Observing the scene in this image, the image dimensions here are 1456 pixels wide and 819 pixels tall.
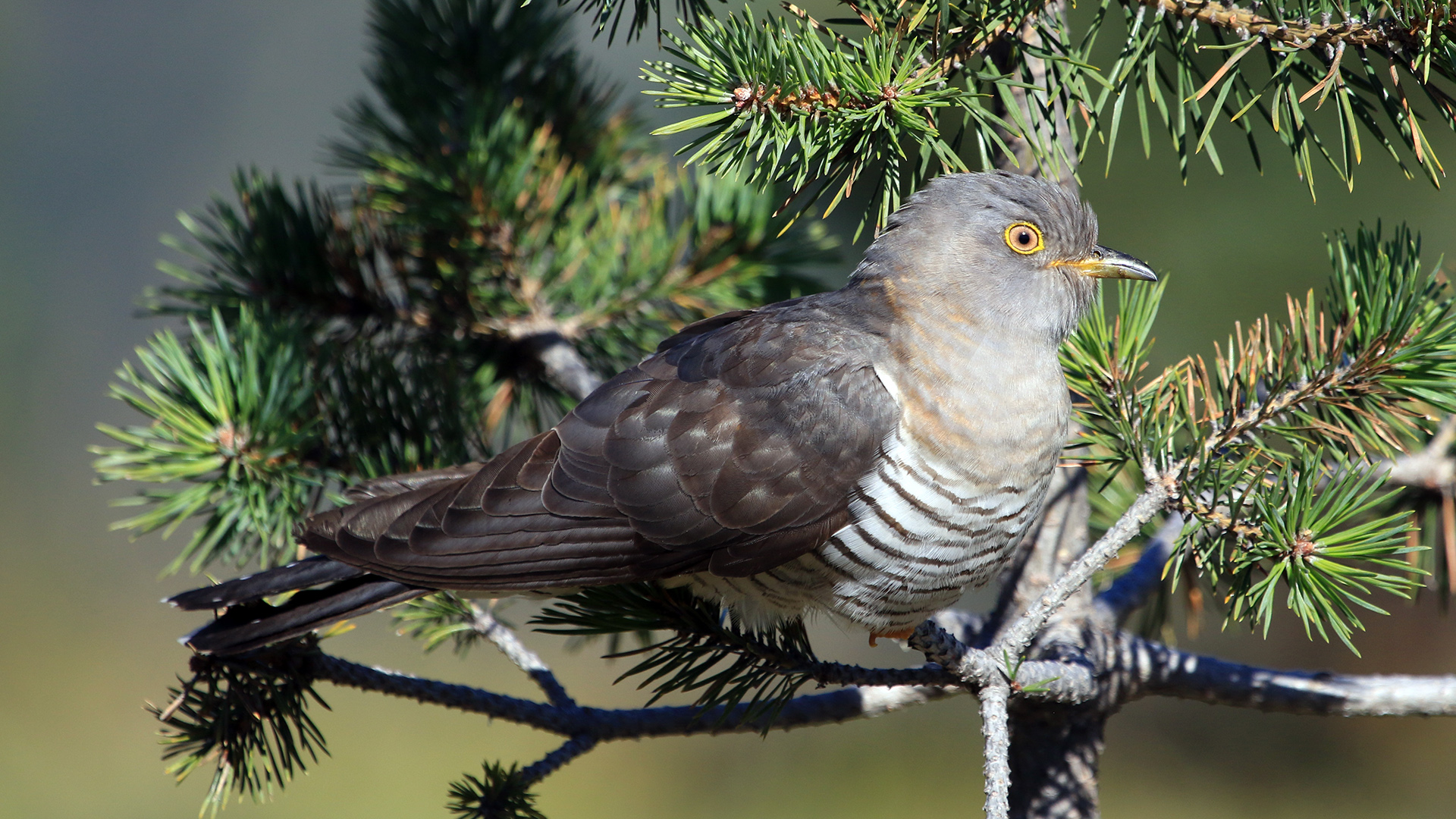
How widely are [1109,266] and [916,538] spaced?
543 mm

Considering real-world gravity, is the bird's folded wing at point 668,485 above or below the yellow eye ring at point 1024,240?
below

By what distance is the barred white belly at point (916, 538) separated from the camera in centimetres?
130

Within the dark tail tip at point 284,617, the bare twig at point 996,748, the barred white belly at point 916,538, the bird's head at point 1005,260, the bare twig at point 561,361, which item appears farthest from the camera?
the bare twig at point 561,361

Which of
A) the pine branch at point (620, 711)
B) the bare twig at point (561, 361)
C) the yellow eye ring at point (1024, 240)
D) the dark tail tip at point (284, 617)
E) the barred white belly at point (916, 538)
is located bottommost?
the pine branch at point (620, 711)

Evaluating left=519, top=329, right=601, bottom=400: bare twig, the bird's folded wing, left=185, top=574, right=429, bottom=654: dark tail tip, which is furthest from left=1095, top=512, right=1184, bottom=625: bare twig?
left=185, top=574, right=429, bottom=654: dark tail tip

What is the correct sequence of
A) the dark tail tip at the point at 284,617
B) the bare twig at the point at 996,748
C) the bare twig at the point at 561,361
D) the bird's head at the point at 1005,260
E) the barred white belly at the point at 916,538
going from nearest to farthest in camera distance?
the bare twig at the point at 996,748 < the dark tail tip at the point at 284,617 < the barred white belly at the point at 916,538 < the bird's head at the point at 1005,260 < the bare twig at the point at 561,361

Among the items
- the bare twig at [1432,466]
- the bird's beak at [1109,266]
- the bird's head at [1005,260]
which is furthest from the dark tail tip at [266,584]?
the bare twig at [1432,466]

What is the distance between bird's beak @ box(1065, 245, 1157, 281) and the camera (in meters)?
1.49

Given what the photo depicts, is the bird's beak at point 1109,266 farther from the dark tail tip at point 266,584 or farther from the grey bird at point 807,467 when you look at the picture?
the dark tail tip at point 266,584

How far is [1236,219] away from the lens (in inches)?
153

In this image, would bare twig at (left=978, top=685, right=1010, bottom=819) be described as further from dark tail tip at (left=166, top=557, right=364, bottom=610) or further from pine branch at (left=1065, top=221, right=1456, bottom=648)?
dark tail tip at (left=166, top=557, right=364, bottom=610)

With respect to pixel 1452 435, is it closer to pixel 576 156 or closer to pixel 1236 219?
pixel 576 156

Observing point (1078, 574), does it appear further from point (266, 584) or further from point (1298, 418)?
point (266, 584)

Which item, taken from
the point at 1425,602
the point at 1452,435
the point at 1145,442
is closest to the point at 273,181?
the point at 1145,442
